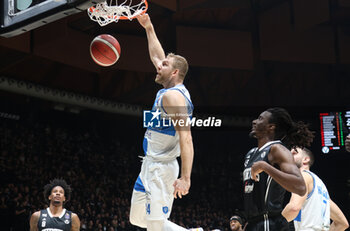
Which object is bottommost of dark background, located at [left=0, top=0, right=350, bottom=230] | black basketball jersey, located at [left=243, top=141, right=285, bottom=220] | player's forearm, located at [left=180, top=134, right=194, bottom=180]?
black basketball jersey, located at [left=243, top=141, right=285, bottom=220]

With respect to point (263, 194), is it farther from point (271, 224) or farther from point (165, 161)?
point (165, 161)

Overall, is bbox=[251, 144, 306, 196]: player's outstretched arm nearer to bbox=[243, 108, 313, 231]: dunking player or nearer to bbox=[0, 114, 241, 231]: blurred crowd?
bbox=[243, 108, 313, 231]: dunking player

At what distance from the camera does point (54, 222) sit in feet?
22.7

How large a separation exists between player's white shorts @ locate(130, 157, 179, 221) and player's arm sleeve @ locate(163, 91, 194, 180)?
242mm

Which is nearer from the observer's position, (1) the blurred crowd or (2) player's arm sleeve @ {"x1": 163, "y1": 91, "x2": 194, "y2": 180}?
(2) player's arm sleeve @ {"x1": 163, "y1": 91, "x2": 194, "y2": 180}

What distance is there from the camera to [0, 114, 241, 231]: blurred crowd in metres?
13.5

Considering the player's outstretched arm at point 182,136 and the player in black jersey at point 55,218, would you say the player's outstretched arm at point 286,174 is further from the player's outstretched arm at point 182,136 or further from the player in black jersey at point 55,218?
the player in black jersey at point 55,218

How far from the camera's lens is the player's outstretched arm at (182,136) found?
13.0 ft

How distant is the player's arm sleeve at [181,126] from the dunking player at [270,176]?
21.9 inches

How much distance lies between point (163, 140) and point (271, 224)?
51.5 inches

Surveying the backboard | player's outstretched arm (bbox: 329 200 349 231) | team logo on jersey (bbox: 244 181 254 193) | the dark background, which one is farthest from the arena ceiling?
team logo on jersey (bbox: 244 181 254 193)

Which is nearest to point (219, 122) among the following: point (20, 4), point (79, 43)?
point (79, 43)

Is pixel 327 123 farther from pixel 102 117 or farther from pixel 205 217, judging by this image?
pixel 102 117

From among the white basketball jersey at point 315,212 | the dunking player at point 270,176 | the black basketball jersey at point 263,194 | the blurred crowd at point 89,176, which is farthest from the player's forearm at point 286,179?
the blurred crowd at point 89,176
